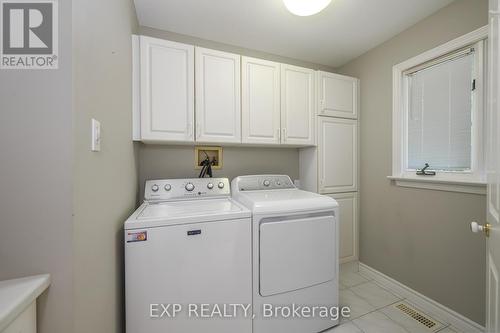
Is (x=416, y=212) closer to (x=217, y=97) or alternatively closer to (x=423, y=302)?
(x=423, y=302)

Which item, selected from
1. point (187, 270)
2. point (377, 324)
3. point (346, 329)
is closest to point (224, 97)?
point (187, 270)

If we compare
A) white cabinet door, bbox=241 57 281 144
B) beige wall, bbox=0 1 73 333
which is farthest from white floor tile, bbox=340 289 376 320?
beige wall, bbox=0 1 73 333

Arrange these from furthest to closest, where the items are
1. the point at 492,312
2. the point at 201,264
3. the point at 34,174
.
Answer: the point at 201,264 → the point at 492,312 → the point at 34,174

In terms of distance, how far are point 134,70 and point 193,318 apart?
1.76m

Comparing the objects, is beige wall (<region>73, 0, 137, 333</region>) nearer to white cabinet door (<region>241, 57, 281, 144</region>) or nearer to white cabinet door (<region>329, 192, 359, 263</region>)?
white cabinet door (<region>241, 57, 281, 144</region>)

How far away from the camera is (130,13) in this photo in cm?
145

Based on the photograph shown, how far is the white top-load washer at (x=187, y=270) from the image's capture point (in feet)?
3.54

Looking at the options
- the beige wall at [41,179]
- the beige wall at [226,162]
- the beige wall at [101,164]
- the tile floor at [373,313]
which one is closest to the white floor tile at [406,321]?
the tile floor at [373,313]

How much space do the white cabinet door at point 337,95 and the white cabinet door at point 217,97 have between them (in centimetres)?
91

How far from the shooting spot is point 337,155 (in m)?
2.16

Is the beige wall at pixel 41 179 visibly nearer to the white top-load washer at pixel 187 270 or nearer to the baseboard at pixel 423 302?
the white top-load washer at pixel 187 270

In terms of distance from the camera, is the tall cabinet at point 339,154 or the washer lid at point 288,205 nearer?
the washer lid at point 288,205

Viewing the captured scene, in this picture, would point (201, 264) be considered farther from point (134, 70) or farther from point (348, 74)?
point (348, 74)

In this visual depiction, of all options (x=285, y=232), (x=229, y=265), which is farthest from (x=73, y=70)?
(x=285, y=232)
